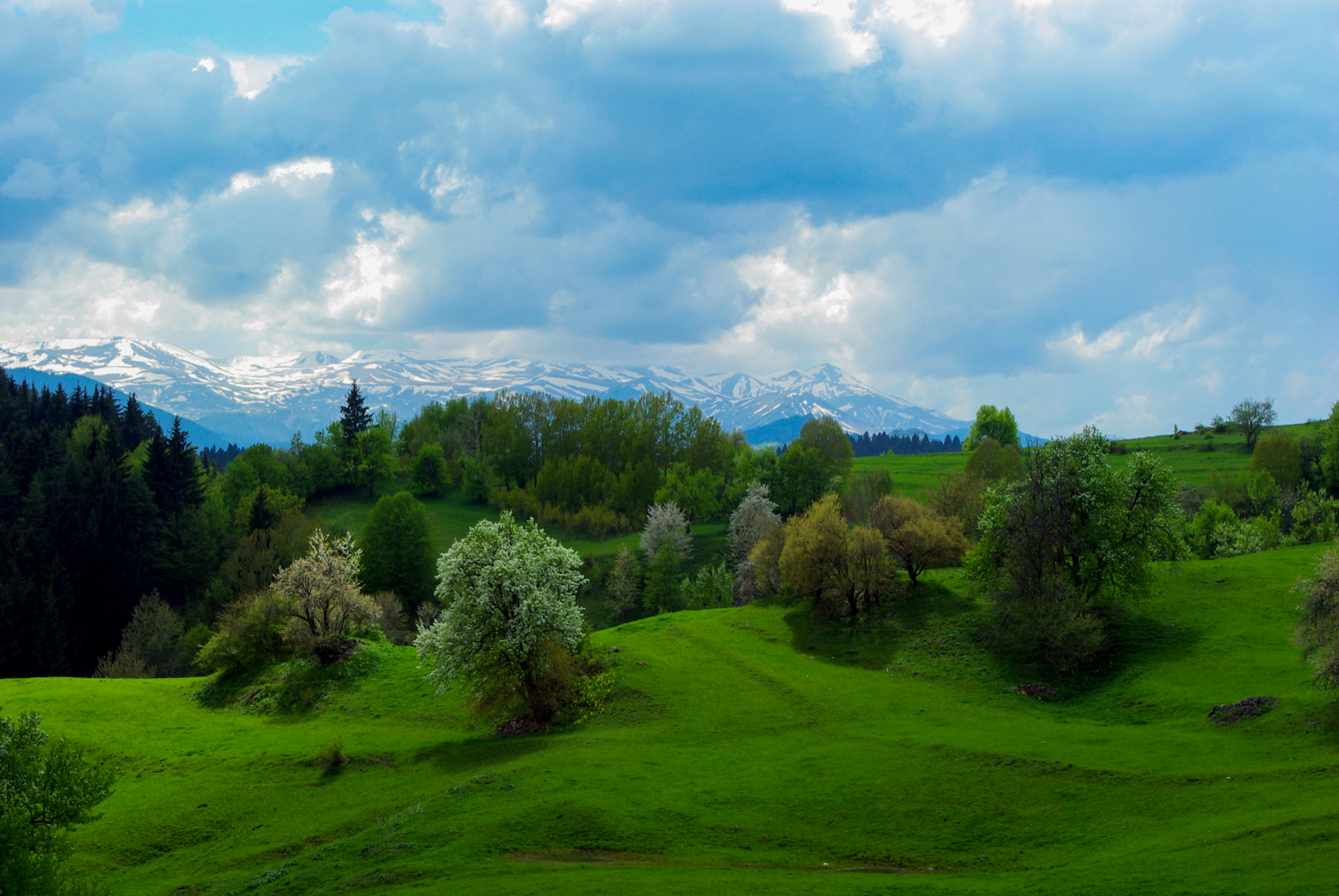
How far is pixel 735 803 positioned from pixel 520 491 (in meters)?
115

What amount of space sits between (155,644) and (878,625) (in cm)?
7555

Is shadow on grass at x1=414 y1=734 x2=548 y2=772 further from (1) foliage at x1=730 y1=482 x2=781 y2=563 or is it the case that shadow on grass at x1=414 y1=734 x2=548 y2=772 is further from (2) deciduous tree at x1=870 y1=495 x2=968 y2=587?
(1) foliage at x1=730 y1=482 x2=781 y2=563

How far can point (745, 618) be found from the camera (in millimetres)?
67875

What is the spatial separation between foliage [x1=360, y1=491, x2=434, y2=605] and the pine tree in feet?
177

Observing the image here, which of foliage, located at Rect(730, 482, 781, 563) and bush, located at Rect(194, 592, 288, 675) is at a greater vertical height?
foliage, located at Rect(730, 482, 781, 563)

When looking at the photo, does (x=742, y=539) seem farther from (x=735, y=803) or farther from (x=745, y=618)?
(x=735, y=803)

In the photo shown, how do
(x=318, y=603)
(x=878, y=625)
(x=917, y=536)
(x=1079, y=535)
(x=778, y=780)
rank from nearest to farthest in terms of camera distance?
(x=778, y=780), (x=1079, y=535), (x=318, y=603), (x=878, y=625), (x=917, y=536)

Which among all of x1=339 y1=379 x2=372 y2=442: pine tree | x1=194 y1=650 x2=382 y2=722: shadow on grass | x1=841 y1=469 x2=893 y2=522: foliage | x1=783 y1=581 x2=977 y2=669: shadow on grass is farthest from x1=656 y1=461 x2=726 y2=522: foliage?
x1=194 y1=650 x2=382 y2=722: shadow on grass

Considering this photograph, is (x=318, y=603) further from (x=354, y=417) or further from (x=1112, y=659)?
(x=354, y=417)

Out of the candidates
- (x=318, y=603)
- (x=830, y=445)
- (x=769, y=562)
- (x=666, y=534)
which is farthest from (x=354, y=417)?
(x=769, y=562)

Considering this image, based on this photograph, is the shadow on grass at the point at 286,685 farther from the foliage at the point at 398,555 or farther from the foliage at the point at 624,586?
the foliage at the point at 624,586

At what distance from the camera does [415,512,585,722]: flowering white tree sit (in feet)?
145

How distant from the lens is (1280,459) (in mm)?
118562

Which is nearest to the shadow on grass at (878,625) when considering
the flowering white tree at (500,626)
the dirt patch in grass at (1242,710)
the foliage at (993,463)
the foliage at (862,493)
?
Result: the dirt patch in grass at (1242,710)
